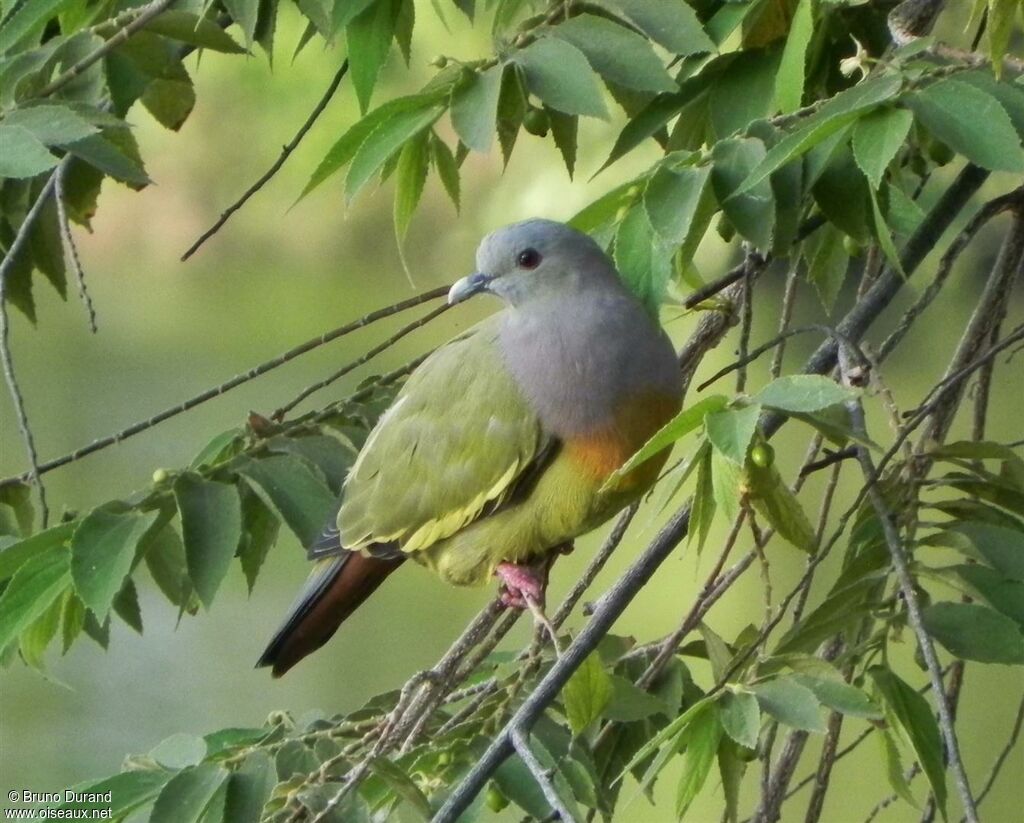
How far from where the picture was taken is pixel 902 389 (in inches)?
274

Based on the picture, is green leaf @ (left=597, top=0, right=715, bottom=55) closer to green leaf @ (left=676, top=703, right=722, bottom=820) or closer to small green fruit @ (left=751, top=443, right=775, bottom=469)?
small green fruit @ (left=751, top=443, right=775, bottom=469)

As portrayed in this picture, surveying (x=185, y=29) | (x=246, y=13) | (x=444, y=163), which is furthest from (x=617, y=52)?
(x=185, y=29)

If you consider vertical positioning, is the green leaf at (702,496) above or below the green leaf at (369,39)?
below

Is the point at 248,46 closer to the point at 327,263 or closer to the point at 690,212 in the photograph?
the point at 690,212

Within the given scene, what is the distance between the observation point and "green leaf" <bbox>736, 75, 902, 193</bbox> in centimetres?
121

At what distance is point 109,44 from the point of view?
160 centimetres

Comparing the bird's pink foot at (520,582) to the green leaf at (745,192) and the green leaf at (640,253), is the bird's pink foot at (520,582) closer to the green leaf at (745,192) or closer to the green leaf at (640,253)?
the green leaf at (640,253)

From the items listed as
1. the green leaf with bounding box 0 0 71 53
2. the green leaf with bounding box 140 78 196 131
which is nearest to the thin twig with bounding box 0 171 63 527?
the green leaf with bounding box 0 0 71 53

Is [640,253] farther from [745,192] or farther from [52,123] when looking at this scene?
[52,123]

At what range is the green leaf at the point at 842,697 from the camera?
3.84 ft

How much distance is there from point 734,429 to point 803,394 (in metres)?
0.06

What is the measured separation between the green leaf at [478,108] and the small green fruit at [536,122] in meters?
0.17

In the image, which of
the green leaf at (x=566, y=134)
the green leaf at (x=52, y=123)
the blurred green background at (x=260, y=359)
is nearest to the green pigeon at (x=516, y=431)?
the green leaf at (x=566, y=134)

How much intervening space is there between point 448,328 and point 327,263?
350 centimetres
